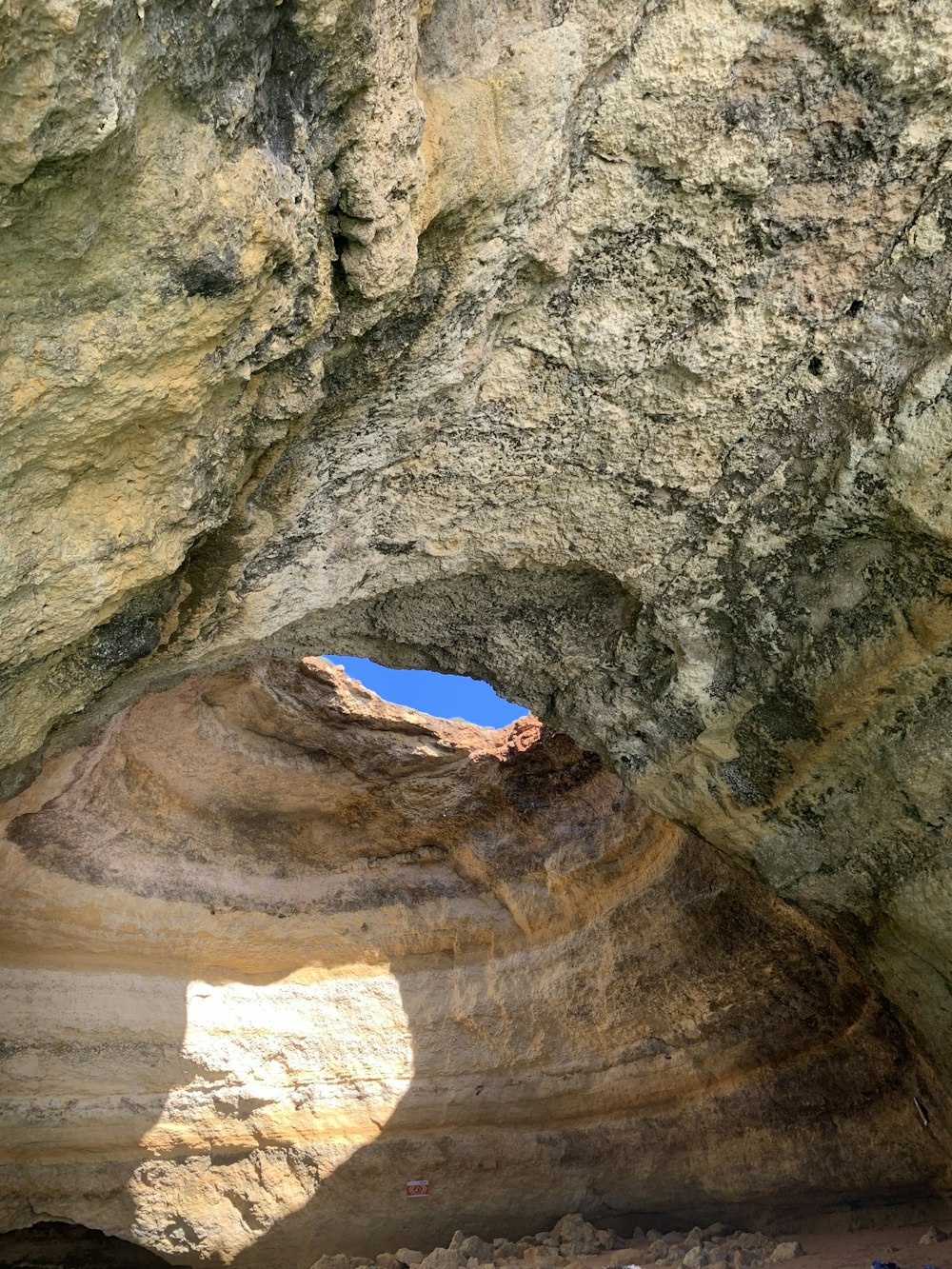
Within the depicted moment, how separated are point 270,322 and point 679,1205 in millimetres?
4671

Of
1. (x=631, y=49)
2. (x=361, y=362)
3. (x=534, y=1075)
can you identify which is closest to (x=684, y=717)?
(x=361, y=362)

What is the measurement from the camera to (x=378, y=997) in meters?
5.59

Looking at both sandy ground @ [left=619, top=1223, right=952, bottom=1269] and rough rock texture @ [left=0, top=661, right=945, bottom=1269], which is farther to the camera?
rough rock texture @ [left=0, top=661, right=945, bottom=1269]

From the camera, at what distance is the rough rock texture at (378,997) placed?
4844 mm

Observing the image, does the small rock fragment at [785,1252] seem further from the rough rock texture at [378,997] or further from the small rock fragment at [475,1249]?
the small rock fragment at [475,1249]

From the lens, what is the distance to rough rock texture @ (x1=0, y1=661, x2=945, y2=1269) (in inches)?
191

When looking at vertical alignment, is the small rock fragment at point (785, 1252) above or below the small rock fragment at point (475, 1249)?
below

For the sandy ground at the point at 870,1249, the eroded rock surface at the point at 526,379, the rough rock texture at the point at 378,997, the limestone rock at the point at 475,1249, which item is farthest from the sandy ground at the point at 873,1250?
the limestone rock at the point at 475,1249

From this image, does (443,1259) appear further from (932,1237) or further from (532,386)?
(532,386)

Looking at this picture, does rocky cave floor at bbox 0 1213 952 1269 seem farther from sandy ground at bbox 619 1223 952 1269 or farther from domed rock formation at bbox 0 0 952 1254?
domed rock formation at bbox 0 0 952 1254

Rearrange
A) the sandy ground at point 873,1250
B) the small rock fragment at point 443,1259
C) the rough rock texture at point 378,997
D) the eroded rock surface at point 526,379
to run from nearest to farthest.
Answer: the eroded rock surface at point 526,379 → the sandy ground at point 873,1250 → the small rock fragment at point 443,1259 → the rough rock texture at point 378,997

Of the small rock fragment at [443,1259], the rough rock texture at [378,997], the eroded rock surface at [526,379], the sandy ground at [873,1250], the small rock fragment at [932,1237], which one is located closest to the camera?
the eroded rock surface at [526,379]

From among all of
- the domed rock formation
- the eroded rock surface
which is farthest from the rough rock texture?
the eroded rock surface

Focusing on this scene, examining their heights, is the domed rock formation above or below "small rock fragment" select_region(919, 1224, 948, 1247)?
above
